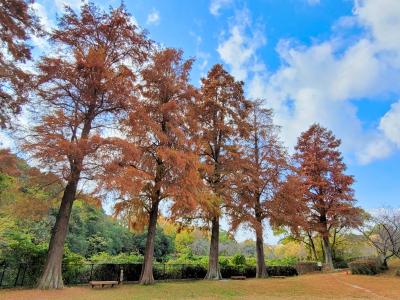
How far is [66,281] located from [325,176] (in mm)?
23948

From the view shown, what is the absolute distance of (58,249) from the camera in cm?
1305

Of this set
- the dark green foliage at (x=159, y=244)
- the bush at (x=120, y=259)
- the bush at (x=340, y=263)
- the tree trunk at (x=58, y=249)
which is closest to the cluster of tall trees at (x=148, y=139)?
the tree trunk at (x=58, y=249)

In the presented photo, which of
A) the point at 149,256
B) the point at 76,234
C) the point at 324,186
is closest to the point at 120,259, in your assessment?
the point at 149,256

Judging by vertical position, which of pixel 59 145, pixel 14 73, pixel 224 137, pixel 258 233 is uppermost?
pixel 224 137

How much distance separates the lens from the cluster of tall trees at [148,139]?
13328mm

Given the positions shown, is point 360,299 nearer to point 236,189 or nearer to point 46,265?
point 236,189

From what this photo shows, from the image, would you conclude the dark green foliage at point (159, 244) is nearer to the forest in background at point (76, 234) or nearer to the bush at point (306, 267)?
the forest in background at point (76, 234)

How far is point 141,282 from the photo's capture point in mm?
15047

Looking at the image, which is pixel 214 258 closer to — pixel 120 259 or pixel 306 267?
pixel 120 259

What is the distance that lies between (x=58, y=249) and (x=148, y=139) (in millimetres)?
6663

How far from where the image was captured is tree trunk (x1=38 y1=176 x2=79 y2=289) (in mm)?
12320

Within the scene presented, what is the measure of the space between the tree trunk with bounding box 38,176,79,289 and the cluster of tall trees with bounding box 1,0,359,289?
39mm

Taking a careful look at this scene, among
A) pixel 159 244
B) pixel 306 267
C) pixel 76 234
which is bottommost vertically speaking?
pixel 306 267

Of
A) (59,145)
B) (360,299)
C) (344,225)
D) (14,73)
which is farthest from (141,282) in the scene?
(344,225)
